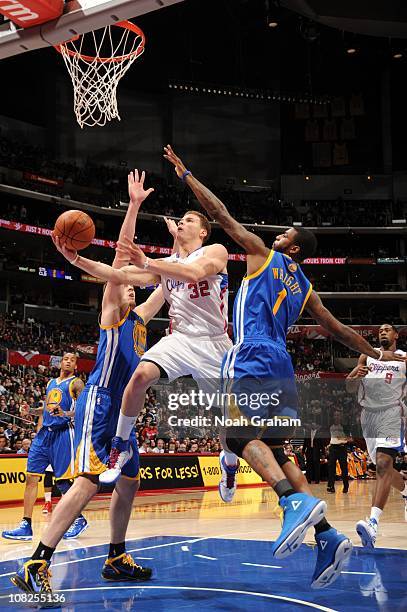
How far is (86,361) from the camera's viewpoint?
2856 centimetres

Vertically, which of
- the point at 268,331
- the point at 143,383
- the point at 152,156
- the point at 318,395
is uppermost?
the point at 152,156

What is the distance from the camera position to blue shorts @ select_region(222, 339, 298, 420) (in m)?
4.66

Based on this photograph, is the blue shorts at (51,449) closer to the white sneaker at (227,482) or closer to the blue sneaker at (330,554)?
the white sneaker at (227,482)

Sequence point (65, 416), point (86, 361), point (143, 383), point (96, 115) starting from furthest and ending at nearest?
point (96, 115) < point (86, 361) < point (65, 416) < point (143, 383)

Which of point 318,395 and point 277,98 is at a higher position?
point 277,98

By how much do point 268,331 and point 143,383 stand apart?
1.20 metres

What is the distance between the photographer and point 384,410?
874cm

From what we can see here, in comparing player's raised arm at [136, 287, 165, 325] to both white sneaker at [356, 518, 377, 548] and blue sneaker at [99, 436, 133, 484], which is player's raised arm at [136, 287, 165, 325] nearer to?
blue sneaker at [99, 436, 133, 484]

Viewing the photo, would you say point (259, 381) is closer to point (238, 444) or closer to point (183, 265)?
point (238, 444)

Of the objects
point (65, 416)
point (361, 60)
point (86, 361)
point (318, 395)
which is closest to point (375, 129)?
point (361, 60)

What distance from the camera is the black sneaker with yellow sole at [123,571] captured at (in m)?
5.70

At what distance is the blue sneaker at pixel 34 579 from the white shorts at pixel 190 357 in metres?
1.69

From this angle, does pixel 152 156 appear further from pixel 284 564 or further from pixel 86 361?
pixel 284 564

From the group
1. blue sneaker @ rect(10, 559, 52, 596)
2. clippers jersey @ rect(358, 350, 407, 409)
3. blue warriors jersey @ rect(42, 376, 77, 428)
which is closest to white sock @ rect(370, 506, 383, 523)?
clippers jersey @ rect(358, 350, 407, 409)
